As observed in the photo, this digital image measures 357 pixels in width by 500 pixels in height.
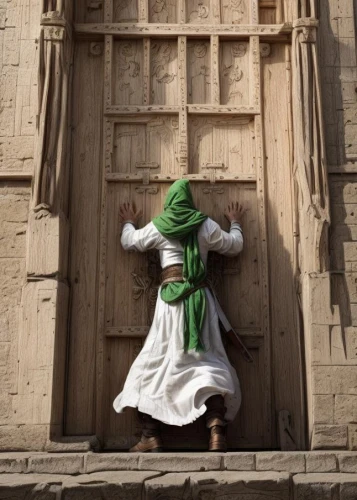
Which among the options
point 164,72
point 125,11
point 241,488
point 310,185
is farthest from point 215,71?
point 241,488

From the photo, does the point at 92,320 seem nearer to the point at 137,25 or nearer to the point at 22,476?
the point at 22,476

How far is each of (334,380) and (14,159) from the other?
145 inches

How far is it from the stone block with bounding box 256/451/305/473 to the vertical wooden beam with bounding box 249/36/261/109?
3.62 m

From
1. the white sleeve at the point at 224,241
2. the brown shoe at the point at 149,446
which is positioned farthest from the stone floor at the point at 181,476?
the white sleeve at the point at 224,241

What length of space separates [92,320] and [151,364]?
33.5 inches

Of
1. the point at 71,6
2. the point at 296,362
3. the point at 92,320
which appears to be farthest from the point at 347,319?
the point at 71,6

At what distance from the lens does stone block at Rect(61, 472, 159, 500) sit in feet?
21.3

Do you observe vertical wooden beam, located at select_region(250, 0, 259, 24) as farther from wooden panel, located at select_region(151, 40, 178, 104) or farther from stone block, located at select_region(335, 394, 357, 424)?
stone block, located at select_region(335, 394, 357, 424)

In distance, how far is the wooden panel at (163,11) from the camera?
927 cm

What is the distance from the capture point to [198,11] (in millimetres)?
9289

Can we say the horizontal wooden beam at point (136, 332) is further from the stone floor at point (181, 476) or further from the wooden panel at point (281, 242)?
the stone floor at point (181, 476)

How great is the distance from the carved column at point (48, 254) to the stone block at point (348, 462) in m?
2.47

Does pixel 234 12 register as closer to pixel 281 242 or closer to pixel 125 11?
pixel 125 11

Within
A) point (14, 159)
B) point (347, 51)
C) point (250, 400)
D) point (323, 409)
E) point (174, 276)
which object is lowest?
point (323, 409)
